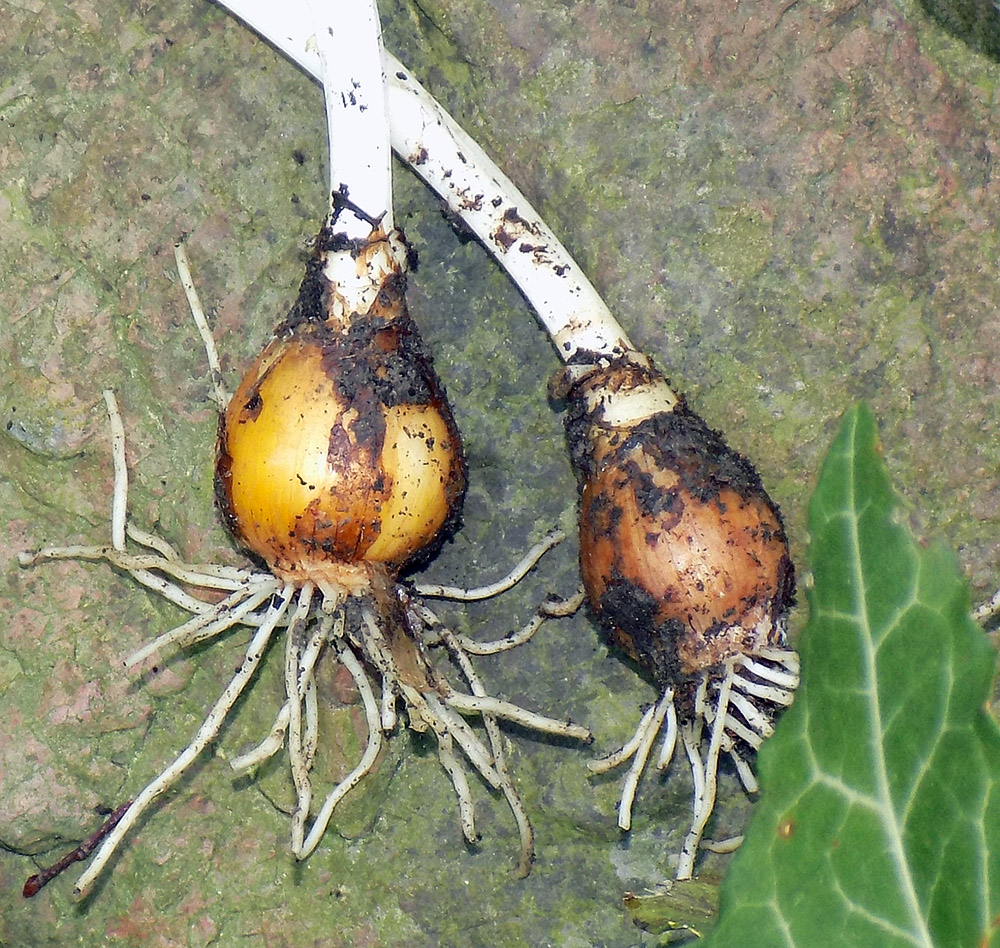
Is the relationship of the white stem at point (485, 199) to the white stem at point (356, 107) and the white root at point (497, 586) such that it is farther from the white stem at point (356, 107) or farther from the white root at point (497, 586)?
the white root at point (497, 586)

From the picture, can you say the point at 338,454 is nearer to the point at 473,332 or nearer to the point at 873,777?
the point at 473,332

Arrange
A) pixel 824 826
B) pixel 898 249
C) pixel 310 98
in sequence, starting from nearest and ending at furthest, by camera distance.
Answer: pixel 824 826 < pixel 898 249 < pixel 310 98

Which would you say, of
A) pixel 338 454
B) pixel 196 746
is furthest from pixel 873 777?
pixel 196 746

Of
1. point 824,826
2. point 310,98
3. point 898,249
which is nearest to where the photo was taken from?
point 824,826

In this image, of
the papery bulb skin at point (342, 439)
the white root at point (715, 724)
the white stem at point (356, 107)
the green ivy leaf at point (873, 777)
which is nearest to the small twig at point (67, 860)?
the papery bulb skin at point (342, 439)

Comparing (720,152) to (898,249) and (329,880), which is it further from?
(329,880)

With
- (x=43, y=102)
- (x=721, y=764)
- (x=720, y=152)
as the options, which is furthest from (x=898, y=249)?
(x=43, y=102)
